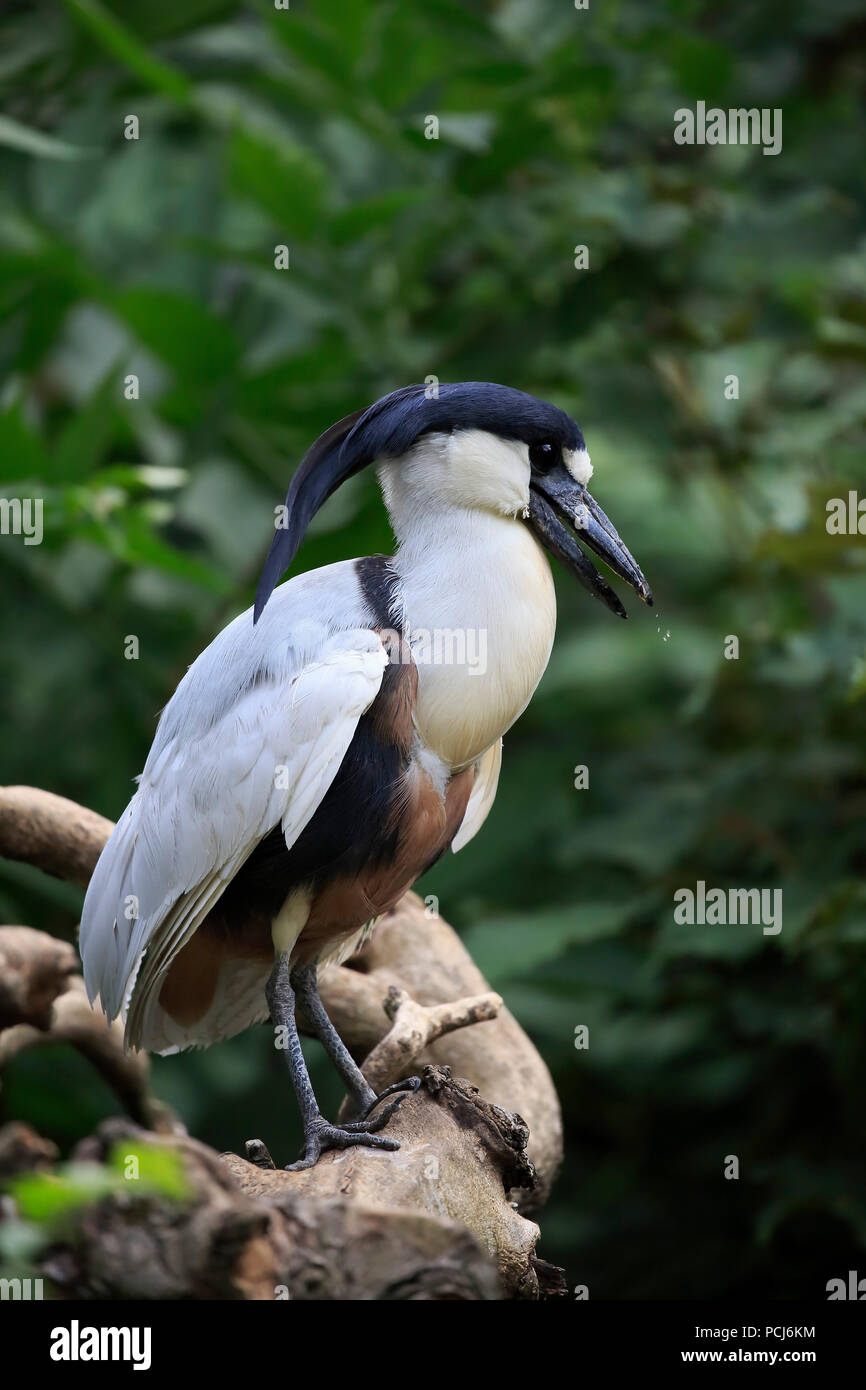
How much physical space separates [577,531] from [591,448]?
5.34ft

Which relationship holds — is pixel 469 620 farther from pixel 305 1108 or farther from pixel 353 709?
pixel 305 1108

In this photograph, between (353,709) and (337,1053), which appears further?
(337,1053)

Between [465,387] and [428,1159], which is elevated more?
[465,387]

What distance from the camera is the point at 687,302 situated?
3236mm

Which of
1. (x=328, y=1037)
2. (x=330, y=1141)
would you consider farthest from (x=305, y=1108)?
(x=328, y=1037)

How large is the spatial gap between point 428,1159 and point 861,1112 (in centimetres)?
125

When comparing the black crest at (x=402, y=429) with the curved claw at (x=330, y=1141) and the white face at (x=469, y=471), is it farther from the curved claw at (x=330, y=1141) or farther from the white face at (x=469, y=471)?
the curved claw at (x=330, y=1141)

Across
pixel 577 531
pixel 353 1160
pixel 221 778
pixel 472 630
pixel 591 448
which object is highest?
pixel 591 448

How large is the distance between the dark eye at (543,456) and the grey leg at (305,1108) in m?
0.68

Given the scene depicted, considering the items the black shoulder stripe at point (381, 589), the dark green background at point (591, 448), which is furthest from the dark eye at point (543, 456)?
the dark green background at point (591, 448)

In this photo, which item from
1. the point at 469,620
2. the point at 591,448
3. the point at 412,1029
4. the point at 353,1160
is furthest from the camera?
the point at 591,448

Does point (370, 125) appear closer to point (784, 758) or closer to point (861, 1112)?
point (784, 758)

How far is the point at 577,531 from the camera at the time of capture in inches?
72.9
